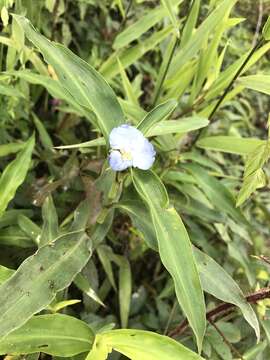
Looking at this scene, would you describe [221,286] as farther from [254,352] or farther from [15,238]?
[15,238]

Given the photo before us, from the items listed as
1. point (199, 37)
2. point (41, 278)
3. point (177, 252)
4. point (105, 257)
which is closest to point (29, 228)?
point (105, 257)

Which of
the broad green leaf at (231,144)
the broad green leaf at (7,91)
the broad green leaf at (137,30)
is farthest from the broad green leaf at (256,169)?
the broad green leaf at (137,30)

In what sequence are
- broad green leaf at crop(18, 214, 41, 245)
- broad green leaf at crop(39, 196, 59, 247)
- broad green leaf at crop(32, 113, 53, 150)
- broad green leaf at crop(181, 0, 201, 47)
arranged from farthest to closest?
broad green leaf at crop(32, 113, 53, 150) < broad green leaf at crop(181, 0, 201, 47) < broad green leaf at crop(18, 214, 41, 245) < broad green leaf at crop(39, 196, 59, 247)

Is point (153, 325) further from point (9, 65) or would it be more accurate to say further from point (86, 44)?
point (86, 44)

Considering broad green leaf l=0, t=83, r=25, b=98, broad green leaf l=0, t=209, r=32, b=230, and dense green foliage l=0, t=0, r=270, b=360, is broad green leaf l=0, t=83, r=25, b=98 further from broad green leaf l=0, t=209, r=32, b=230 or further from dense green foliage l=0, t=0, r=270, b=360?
broad green leaf l=0, t=209, r=32, b=230

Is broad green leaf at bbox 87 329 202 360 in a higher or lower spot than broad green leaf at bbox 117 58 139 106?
lower

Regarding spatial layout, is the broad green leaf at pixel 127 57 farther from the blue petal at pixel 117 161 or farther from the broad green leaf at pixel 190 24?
the blue petal at pixel 117 161

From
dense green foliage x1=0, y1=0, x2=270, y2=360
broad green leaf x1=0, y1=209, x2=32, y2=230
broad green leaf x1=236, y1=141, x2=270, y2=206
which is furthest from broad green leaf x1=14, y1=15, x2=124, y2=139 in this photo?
broad green leaf x1=0, y1=209, x2=32, y2=230
